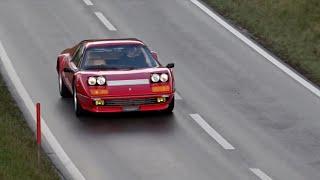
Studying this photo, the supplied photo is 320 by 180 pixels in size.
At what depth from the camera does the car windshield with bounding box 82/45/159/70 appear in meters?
19.4

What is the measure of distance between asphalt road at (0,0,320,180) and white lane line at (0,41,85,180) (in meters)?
0.13

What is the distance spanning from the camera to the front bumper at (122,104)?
18.5 meters

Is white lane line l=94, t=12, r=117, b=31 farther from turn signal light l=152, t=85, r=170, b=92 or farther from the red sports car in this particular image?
turn signal light l=152, t=85, r=170, b=92

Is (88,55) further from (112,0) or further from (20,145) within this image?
(112,0)

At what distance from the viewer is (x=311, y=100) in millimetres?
20453

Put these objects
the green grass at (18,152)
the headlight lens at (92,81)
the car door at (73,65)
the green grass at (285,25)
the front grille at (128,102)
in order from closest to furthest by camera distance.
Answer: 1. the green grass at (18,152)
2. the front grille at (128,102)
3. the headlight lens at (92,81)
4. the car door at (73,65)
5. the green grass at (285,25)

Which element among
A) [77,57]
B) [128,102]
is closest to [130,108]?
[128,102]

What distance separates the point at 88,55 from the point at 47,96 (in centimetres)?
166

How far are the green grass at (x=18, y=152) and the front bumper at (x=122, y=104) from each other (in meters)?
1.24

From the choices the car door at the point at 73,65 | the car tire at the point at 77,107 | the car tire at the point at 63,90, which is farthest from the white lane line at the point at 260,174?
the car tire at the point at 63,90

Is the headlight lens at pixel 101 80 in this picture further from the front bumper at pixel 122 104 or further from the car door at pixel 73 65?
the car door at pixel 73 65

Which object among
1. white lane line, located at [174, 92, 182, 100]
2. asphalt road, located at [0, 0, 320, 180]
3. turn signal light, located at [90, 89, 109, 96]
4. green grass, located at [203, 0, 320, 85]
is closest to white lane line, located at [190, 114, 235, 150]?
asphalt road, located at [0, 0, 320, 180]

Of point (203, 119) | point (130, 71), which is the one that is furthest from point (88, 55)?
point (203, 119)

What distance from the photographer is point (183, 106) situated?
1981 cm
